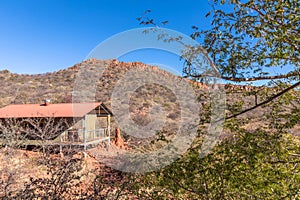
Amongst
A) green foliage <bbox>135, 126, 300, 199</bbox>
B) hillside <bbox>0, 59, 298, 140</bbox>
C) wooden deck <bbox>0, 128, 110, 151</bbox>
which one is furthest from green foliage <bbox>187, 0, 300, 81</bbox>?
wooden deck <bbox>0, 128, 110, 151</bbox>

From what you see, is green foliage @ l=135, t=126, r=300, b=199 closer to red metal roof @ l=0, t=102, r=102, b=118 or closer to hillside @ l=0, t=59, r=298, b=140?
hillside @ l=0, t=59, r=298, b=140

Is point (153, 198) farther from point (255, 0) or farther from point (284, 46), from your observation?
point (255, 0)

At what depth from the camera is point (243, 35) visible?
2.56 metres

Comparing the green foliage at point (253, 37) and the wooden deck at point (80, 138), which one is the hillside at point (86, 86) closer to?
the wooden deck at point (80, 138)

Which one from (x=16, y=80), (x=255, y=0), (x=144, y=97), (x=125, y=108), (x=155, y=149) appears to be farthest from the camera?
(x=16, y=80)

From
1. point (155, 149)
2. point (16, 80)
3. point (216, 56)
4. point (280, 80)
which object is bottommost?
point (155, 149)

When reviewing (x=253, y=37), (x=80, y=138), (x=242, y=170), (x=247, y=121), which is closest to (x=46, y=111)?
(x=80, y=138)

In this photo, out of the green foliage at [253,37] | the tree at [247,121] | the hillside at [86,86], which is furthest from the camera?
the hillside at [86,86]

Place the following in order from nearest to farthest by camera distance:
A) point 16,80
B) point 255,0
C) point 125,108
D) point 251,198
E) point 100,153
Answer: point 255,0
point 251,198
point 100,153
point 125,108
point 16,80

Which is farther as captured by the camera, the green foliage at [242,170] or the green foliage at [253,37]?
the green foliage at [242,170]

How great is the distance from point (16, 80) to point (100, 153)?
2637 centimetres

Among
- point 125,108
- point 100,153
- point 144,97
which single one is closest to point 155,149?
point 100,153

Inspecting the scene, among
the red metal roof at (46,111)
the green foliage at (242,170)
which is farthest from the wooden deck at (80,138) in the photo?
the green foliage at (242,170)

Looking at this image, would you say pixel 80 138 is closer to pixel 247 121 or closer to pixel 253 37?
pixel 247 121
